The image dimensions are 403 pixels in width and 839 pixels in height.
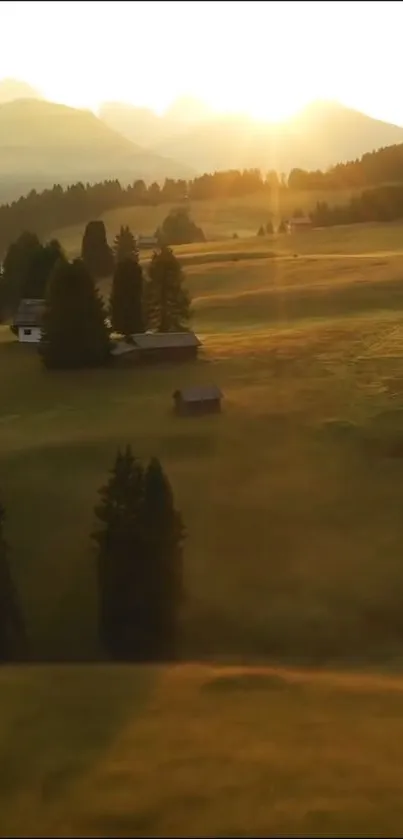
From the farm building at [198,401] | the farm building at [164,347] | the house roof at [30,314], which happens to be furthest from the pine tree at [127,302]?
the farm building at [198,401]

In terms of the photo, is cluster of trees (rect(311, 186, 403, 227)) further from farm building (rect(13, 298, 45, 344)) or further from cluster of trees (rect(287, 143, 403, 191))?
farm building (rect(13, 298, 45, 344))

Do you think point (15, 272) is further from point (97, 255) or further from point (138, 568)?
point (138, 568)

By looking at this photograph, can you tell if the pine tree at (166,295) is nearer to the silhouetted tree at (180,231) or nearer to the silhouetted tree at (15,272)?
the silhouetted tree at (15,272)

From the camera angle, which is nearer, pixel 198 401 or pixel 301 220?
pixel 198 401

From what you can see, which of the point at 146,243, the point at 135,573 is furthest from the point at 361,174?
the point at 135,573

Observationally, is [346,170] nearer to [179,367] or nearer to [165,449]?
[179,367]
